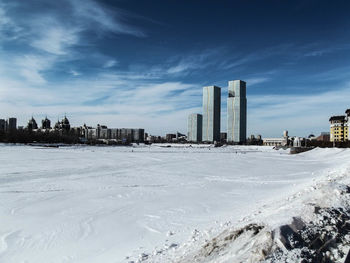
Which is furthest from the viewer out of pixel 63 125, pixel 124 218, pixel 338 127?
pixel 63 125

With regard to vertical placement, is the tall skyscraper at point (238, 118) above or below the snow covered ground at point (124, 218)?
above

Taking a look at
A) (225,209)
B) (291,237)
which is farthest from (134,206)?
(291,237)

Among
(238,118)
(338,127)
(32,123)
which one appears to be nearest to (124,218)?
(338,127)

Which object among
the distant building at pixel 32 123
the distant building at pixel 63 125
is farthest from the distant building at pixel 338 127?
the distant building at pixel 32 123

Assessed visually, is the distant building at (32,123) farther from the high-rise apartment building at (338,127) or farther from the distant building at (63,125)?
the high-rise apartment building at (338,127)

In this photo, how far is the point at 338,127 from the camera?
131m

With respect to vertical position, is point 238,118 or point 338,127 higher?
point 238,118

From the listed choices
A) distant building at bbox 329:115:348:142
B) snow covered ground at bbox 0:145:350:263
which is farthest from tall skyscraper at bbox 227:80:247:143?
snow covered ground at bbox 0:145:350:263

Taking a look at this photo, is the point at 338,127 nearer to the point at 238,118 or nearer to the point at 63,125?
the point at 238,118

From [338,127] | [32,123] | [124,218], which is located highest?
[32,123]

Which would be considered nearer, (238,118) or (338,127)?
(338,127)

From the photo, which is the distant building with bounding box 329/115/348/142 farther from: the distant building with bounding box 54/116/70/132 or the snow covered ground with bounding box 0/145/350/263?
the distant building with bounding box 54/116/70/132

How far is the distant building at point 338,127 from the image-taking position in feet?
420

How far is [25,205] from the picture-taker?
988cm
